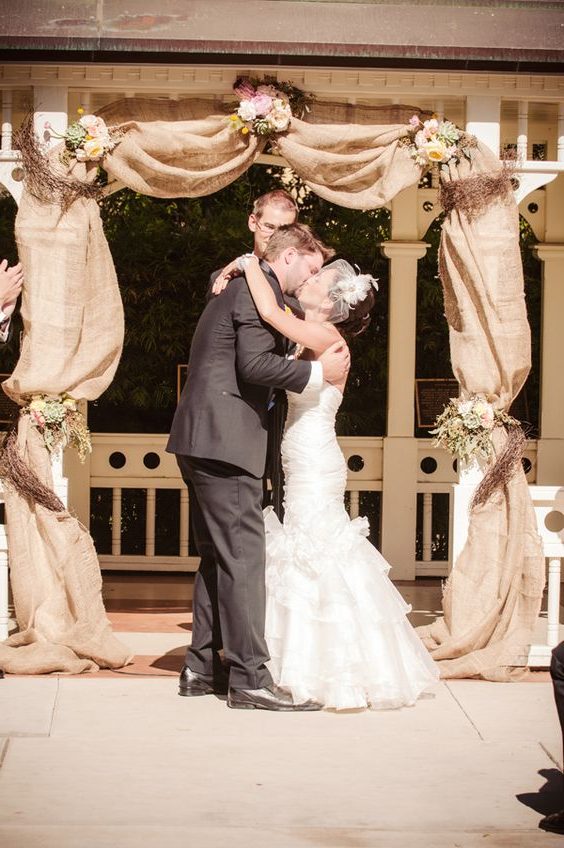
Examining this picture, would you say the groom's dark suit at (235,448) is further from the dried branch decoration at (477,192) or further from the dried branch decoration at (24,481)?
the dried branch decoration at (477,192)

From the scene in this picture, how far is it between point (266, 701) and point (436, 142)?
111 inches

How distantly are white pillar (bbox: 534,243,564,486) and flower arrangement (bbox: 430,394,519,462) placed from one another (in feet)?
10.4

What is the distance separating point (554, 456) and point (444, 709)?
4232mm

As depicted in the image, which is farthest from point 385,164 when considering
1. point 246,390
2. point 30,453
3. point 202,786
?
point 202,786

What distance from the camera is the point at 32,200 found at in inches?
259

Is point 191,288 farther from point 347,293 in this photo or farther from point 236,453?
point 236,453

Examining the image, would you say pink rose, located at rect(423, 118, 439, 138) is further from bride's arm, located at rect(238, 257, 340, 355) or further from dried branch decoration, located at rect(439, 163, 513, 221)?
bride's arm, located at rect(238, 257, 340, 355)

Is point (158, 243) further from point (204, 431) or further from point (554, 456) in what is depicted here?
point (204, 431)

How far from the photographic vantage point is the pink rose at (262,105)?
21.5ft

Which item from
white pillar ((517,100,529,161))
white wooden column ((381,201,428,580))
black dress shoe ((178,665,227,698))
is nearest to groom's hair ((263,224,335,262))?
white pillar ((517,100,529,161))

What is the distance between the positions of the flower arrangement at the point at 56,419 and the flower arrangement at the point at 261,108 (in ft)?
5.29

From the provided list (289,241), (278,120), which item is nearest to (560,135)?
(278,120)

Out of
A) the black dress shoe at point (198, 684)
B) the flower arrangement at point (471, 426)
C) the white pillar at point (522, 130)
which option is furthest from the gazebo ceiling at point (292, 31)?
the black dress shoe at point (198, 684)

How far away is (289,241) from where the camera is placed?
6.14 m
